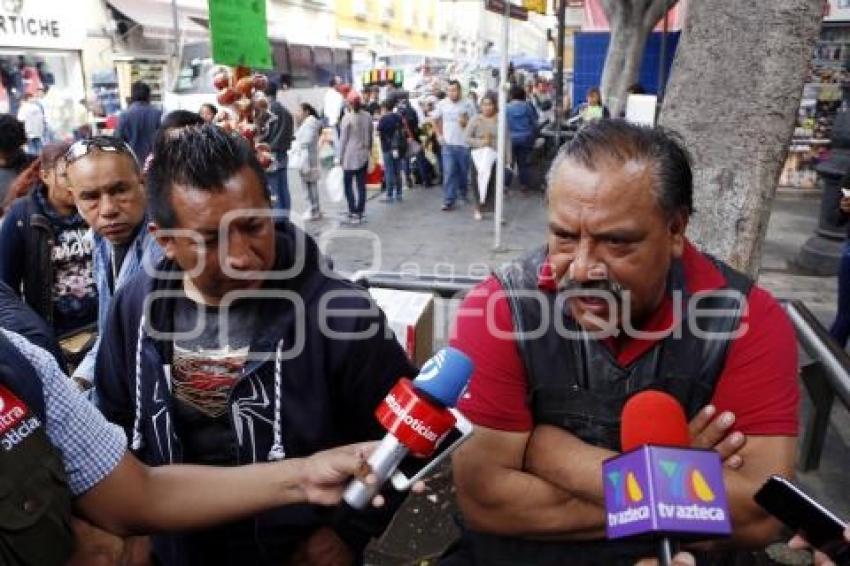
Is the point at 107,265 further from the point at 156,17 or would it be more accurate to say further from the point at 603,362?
the point at 156,17

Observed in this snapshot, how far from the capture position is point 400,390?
1.35m

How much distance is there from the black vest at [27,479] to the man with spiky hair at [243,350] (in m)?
0.59

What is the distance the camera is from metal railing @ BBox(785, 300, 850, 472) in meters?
3.11

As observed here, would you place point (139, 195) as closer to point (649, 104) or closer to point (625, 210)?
point (625, 210)

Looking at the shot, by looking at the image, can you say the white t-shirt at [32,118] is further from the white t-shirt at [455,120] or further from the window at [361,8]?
the window at [361,8]

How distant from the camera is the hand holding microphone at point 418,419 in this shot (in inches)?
51.1

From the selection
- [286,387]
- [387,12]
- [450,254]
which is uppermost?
[387,12]

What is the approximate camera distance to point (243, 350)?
75.6 inches

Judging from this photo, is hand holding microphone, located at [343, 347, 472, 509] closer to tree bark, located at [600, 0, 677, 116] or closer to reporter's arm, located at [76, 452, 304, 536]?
reporter's arm, located at [76, 452, 304, 536]

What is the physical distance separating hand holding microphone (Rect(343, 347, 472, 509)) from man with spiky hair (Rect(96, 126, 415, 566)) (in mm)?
521

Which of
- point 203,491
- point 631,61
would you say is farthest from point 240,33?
point 631,61

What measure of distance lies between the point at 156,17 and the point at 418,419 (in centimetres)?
2881

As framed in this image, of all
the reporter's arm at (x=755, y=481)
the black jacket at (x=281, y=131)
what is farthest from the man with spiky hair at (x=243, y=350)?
the black jacket at (x=281, y=131)

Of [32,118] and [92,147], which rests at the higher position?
[92,147]
